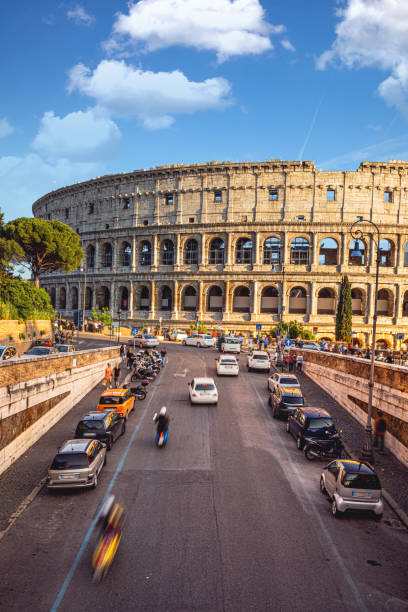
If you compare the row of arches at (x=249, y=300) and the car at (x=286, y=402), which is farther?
the row of arches at (x=249, y=300)

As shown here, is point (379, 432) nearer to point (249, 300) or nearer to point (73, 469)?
point (73, 469)

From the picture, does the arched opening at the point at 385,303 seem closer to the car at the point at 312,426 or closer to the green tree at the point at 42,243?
the green tree at the point at 42,243

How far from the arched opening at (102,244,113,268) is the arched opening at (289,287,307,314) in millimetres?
32293

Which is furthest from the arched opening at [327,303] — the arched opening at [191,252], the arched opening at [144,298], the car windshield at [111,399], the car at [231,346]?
the car windshield at [111,399]

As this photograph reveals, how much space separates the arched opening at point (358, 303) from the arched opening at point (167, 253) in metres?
28.4

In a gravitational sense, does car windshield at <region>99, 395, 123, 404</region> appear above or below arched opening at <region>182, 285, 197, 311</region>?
below

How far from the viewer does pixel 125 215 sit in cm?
7456

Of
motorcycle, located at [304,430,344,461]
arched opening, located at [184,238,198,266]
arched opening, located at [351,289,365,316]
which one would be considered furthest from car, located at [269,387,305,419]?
arched opening, located at [184,238,198,266]

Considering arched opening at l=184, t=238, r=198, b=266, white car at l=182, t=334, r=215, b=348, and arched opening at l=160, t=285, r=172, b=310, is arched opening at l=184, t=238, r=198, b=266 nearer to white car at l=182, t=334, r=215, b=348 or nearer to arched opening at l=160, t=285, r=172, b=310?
arched opening at l=160, t=285, r=172, b=310

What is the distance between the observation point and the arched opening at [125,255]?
75.5 m

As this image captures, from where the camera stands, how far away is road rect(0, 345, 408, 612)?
930 cm

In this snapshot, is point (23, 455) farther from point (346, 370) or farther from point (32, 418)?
point (346, 370)

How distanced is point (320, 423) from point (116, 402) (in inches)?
388

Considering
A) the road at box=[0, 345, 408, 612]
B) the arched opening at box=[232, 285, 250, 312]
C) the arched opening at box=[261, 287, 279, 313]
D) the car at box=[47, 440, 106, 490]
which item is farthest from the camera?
the arched opening at box=[232, 285, 250, 312]
